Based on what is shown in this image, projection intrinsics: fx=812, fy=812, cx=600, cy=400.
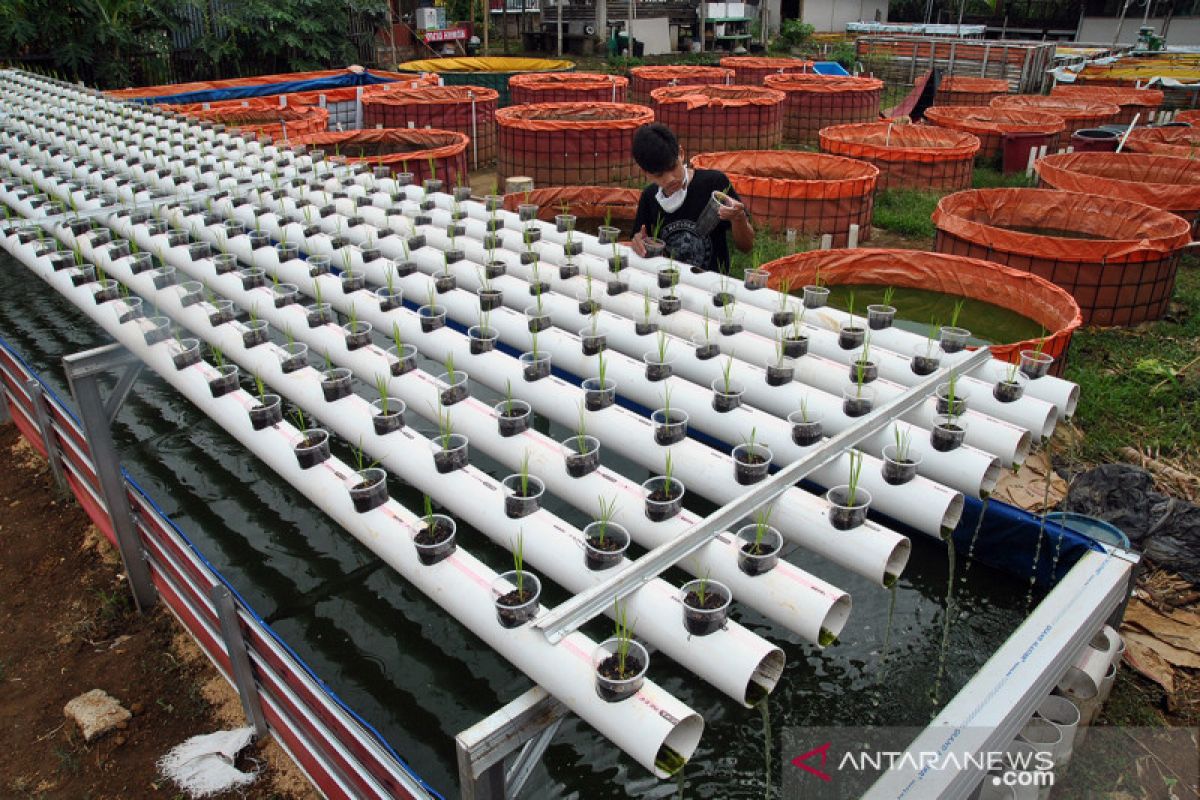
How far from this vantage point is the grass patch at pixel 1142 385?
5324 mm

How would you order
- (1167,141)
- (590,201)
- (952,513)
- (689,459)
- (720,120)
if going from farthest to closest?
(720,120)
(1167,141)
(590,201)
(689,459)
(952,513)

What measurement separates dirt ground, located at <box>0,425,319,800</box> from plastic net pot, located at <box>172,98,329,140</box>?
655cm

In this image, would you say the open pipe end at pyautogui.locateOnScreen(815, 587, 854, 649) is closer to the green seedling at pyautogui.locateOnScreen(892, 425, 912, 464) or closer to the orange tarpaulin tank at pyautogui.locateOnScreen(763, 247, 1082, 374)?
the green seedling at pyautogui.locateOnScreen(892, 425, 912, 464)

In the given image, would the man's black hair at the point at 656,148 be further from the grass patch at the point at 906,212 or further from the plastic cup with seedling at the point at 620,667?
the grass patch at the point at 906,212

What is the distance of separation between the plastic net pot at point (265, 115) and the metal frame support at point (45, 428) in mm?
5938

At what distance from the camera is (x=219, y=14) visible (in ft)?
55.0

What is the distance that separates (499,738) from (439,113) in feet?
36.8

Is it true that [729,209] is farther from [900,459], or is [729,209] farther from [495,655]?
[495,655]

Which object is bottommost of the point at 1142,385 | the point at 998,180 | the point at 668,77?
the point at 1142,385

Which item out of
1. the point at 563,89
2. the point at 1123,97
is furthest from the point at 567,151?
the point at 1123,97

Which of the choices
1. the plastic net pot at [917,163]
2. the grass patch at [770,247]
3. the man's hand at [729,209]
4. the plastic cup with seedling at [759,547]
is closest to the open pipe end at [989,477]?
the plastic cup with seedling at [759,547]

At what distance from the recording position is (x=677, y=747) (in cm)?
162

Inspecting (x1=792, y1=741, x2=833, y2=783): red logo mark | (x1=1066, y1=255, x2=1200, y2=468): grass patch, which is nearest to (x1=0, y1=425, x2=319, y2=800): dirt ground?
(x1=792, y1=741, x2=833, y2=783): red logo mark

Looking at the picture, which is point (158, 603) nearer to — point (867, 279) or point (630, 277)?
point (630, 277)
